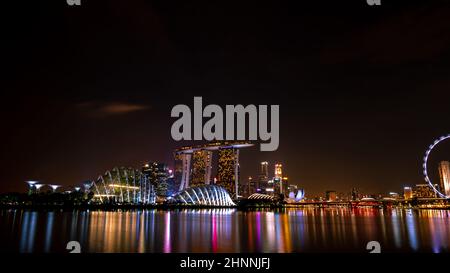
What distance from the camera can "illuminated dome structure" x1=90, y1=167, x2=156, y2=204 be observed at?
104562 millimetres

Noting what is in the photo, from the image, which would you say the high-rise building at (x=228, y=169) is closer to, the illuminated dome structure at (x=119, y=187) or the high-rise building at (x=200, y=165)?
the high-rise building at (x=200, y=165)

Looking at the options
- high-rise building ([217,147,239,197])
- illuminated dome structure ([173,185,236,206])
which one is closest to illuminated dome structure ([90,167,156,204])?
illuminated dome structure ([173,185,236,206])

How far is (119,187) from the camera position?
346 feet

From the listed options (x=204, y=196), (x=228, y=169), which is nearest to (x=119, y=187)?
(x=204, y=196)

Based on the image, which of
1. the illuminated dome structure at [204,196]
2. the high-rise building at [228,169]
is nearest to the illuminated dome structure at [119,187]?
the illuminated dome structure at [204,196]

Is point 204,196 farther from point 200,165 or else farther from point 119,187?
point 200,165

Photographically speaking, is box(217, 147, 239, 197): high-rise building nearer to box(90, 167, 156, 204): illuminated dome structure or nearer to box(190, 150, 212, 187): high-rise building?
box(190, 150, 212, 187): high-rise building

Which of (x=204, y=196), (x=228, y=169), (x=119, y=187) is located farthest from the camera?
(x=228, y=169)

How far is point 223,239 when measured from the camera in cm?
2130

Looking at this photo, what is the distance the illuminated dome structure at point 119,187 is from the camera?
343 ft

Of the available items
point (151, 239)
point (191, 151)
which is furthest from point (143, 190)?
point (151, 239)
